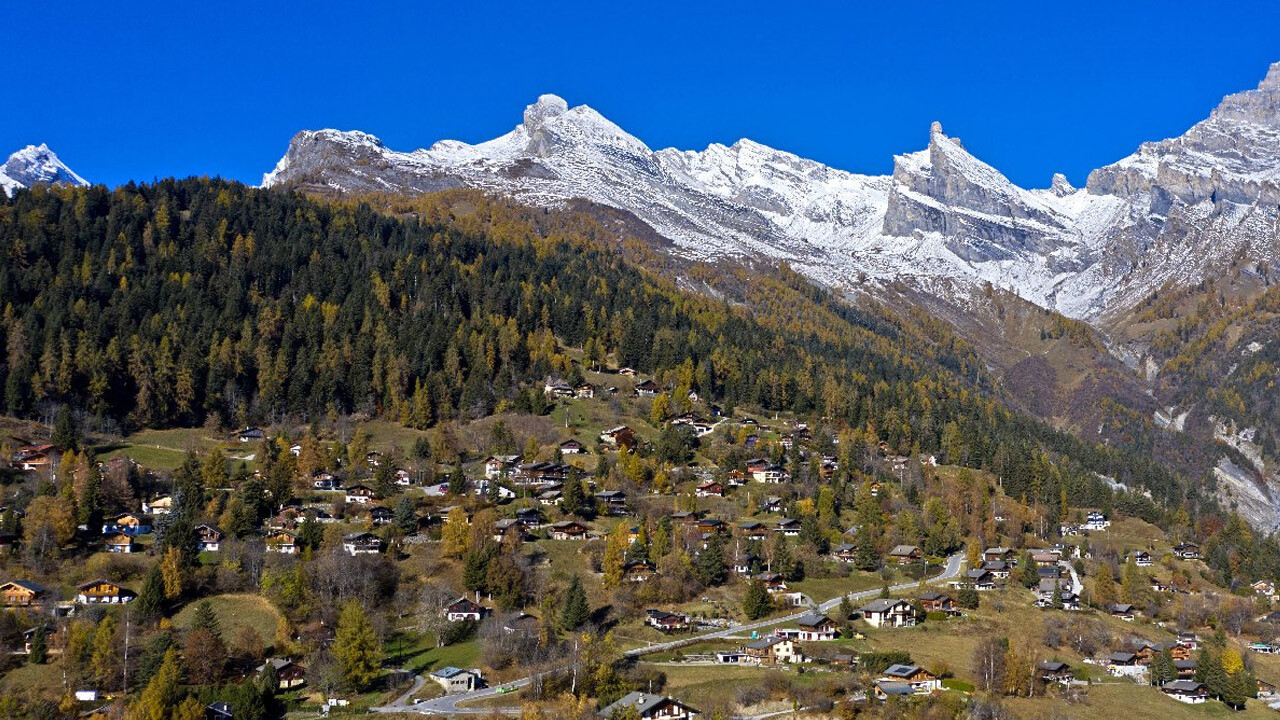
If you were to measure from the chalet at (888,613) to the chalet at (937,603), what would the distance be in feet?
9.23

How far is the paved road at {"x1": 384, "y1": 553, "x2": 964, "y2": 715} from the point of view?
68.4 meters

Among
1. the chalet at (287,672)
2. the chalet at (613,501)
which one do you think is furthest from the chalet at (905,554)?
the chalet at (287,672)

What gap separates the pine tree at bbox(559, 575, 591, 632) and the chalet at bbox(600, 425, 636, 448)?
43.1 meters

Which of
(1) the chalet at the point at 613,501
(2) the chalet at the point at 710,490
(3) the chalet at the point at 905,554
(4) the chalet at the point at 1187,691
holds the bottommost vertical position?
(4) the chalet at the point at 1187,691

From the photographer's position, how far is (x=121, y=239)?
155 m

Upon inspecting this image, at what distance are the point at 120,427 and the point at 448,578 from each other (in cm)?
5008

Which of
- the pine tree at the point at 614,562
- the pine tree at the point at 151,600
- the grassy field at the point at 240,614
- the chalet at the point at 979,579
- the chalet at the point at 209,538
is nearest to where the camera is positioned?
the pine tree at the point at 151,600

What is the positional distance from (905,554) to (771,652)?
32.1m

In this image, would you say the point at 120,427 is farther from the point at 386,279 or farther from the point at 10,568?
the point at 386,279

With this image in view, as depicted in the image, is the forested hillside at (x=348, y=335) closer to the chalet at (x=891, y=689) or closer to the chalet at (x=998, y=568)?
the chalet at (x=998, y=568)

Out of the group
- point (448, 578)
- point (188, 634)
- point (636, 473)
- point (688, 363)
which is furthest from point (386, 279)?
point (188, 634)

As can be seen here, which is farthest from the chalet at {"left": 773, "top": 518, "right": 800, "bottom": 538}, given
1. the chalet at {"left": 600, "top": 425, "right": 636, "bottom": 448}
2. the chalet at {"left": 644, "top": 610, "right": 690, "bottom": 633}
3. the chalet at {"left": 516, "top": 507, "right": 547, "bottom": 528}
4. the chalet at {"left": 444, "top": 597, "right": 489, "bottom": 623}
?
the chalet at {"left": 444, "top": 597, "right": 489, "bottom": 623}

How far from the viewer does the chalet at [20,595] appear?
77.6 metres

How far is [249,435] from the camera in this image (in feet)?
407
